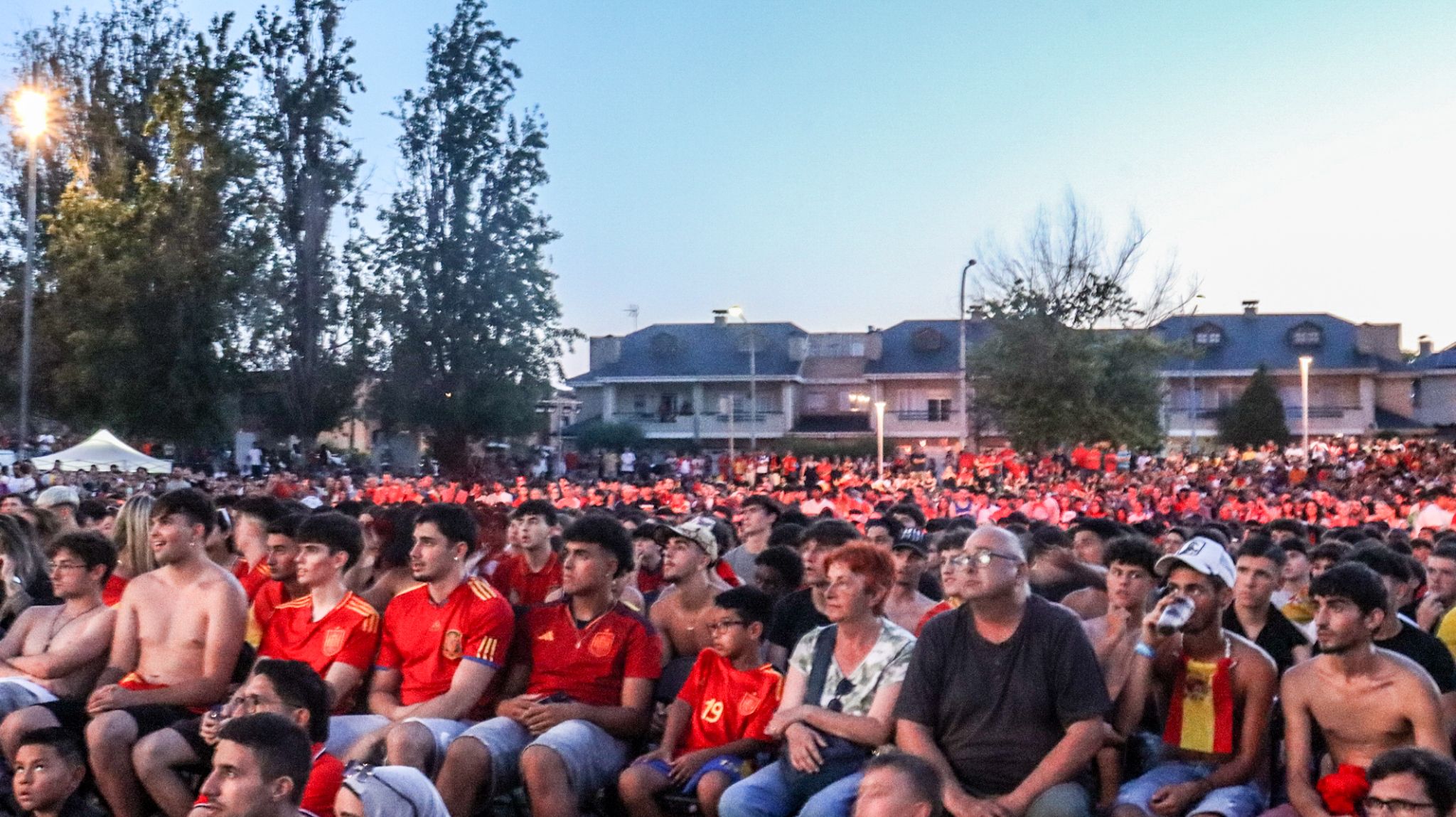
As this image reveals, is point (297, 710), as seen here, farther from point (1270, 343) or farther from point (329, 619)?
point (1270, 343)

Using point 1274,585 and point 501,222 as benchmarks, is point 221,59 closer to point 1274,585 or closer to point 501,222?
point 501,222

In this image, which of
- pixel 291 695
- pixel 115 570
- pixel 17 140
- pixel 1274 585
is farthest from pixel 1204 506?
pixel 17 140

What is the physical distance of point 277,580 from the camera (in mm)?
7168

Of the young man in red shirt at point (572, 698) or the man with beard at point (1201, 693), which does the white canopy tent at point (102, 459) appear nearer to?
the young man in red shirt at point (572, 698)

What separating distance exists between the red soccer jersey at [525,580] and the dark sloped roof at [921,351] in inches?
1935

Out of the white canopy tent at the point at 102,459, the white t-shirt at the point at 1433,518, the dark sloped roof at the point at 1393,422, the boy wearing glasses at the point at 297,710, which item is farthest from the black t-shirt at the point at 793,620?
the dark sloped roof at the point at 1393,422

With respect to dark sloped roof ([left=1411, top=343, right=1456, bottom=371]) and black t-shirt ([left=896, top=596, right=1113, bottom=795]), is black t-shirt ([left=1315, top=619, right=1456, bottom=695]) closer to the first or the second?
black t-shirt ([left=896, top=596, right=1113, bottom=795])

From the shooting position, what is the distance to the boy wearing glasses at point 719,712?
19.0 feet

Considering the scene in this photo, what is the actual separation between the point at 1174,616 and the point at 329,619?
3.66m

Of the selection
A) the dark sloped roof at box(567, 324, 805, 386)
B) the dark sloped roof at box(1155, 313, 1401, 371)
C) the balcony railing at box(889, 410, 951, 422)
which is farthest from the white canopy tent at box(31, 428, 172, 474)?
the dark sloped roof at box(1155, 313, 1401, 371)

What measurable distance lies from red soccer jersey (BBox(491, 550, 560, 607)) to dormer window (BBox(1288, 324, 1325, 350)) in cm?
5547

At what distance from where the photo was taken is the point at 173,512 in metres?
6.29

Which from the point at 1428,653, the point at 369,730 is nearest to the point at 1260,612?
the point at 1428,653

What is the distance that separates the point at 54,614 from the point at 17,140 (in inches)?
1259
